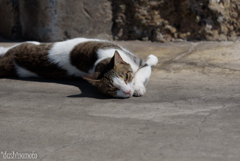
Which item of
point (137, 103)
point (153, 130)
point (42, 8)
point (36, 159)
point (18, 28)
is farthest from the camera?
point (18, 28)

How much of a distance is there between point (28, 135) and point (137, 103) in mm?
1066

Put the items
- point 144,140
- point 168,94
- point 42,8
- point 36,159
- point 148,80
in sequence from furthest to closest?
point 42,8
point 148,80
point 168,94
point 144,140
point 36,159

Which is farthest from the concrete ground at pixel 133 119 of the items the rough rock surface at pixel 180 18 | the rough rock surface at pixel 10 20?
the rough rock surface at pixel 10 20

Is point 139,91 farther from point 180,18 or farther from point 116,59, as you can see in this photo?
point 180,18

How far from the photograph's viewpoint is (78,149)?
1846mm

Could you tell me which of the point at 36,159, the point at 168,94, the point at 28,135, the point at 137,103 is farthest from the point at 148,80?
the point at 36,159

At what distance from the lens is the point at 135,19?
540 cm

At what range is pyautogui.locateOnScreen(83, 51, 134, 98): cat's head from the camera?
2869 mm

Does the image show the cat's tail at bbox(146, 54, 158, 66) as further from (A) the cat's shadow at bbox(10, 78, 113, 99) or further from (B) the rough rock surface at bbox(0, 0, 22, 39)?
(B) the rough rock surface at bbox(0, 0, 22, 39)

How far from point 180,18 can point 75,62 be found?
2.56 m

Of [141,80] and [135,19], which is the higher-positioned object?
[135,19]

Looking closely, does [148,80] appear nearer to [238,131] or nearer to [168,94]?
[168,94]

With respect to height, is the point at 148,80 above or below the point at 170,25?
below

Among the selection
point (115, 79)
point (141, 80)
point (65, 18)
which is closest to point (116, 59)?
point (115, 79)
